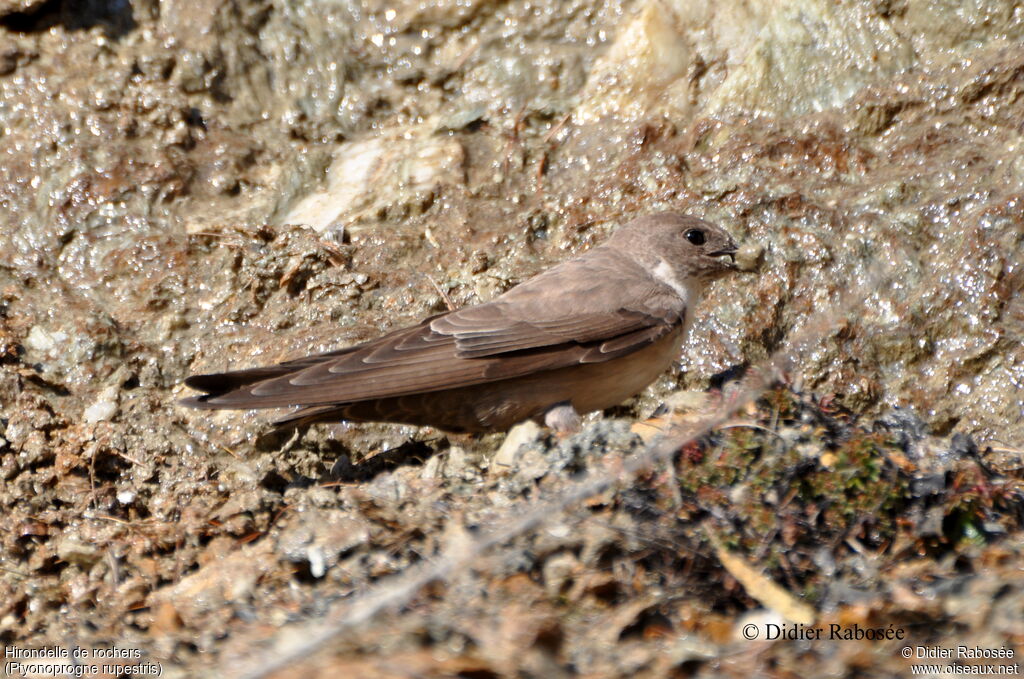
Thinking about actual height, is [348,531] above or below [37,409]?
below

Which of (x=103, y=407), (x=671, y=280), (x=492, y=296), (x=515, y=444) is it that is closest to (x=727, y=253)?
(x=671, y=280)

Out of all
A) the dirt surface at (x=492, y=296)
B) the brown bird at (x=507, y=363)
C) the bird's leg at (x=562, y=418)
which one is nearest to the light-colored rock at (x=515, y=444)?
the dirt surface at (x=492, y=296)

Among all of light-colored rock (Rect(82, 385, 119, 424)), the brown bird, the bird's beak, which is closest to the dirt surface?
light-colored rock (Rect(82, 385, 119, 424))

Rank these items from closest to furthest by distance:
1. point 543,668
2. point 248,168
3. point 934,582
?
point 543,668, point 934,582, point 248,168

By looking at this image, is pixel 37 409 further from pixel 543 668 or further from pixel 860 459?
pixel 860 459

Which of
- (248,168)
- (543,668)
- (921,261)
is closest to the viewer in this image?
(543,668)

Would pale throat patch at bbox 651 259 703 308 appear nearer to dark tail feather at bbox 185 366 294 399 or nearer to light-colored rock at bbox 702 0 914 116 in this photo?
light-colored rock at bbox 702 0 914 116

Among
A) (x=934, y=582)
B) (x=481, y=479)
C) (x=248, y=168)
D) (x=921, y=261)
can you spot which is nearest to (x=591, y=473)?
(x=481, y=479)
